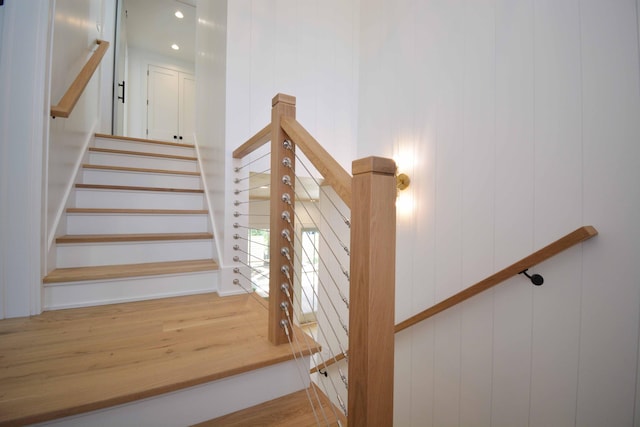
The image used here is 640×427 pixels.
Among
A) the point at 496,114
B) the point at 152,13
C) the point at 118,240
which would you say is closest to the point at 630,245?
the point at 496,114

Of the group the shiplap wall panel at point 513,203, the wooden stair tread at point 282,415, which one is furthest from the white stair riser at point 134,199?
the shiplap wall panel at point 513,203

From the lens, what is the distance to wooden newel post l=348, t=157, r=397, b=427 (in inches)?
24.1

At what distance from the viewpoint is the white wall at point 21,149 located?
1.32m

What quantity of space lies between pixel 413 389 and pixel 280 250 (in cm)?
182

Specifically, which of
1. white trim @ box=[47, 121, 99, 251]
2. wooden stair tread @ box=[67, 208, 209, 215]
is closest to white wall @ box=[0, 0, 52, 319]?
white trim @ box=[47, 121, 99, 251]

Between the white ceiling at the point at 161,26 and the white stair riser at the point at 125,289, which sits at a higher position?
the white ceiling at the point at 161,26

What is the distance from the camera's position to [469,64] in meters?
1.86

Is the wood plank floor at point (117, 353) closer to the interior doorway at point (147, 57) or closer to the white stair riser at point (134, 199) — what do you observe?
the white stair riser at point (134, 199)

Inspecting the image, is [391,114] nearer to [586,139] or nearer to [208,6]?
[586,139]

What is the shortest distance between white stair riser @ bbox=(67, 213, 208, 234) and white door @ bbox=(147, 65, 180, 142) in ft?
13.6

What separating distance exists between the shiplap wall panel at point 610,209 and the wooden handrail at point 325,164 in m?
1.40

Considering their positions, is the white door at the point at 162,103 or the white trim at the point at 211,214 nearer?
the white trim at the point at 211,214

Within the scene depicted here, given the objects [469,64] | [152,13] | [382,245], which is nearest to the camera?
[382,245]

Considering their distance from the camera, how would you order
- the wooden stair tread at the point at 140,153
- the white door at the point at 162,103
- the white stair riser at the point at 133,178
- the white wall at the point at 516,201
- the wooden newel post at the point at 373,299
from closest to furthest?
the wooden newel post at the point at 373,299
the white wall at the point at 516,201
the white stair riser at the point at 133,178
the wooden stair tread at the point at 140,153
the white door at the point at 162,103
